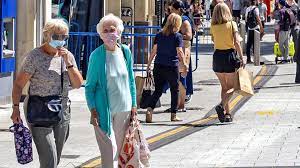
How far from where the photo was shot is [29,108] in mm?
8852

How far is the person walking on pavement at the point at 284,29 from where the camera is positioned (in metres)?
27.3

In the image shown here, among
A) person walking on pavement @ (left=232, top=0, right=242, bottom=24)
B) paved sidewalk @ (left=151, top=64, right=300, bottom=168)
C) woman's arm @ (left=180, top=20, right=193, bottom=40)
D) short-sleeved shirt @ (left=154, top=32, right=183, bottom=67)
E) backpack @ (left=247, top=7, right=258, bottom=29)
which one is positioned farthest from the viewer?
person walking on pavement @ (left=232, top=0, right=242, bottom=24)

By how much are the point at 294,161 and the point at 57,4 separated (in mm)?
11224

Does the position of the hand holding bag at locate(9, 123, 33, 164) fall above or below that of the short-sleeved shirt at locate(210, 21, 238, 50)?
below

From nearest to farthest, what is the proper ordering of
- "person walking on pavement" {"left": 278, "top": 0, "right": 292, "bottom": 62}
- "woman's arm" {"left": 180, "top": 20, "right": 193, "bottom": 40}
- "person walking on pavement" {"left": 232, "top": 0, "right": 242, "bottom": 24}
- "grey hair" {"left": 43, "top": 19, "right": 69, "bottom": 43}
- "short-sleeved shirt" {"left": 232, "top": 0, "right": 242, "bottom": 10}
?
"grey hair" {"left": 43, "top": 19, "right": 69, "bottom": 43} < "woman's arm" {"left": 180, "top": 20, "right": 193, "bottom": 40} < "person walking on pavement" {"left": 278, "top": 0, "right": 292, "bottom": 62} < "person walking on pavement" {"left": 232, "top": 0, "right": 242, "bottom": 24} < "short-sleeved shirt" {"left": 232, "top": 0, "right": 242, "bottom": 10}

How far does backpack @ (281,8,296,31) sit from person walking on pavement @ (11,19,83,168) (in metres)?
18.9

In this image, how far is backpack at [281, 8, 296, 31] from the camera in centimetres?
2717

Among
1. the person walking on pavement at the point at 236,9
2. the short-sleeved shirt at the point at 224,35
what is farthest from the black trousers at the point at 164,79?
the person walking on pavement at the point at 236,9

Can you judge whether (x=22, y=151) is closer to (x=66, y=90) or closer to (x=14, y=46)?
(x=66, y=90)

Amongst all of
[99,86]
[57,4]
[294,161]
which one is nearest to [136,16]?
[57,4]

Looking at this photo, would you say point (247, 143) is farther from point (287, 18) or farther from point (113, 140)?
point (287, 18)

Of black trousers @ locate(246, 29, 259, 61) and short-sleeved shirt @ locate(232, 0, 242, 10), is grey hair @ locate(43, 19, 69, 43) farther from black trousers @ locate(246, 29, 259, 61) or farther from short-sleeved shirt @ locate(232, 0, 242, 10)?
short-sleeved shirt @ locate(232, 0, 242, 10)

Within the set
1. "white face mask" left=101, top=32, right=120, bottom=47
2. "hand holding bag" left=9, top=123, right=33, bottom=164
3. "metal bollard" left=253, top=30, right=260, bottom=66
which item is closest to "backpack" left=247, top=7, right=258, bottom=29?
"metal bollard" left=253, top=30, right=260, bottom=66

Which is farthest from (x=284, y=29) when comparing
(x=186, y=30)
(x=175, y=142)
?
(x=175, y=142)
